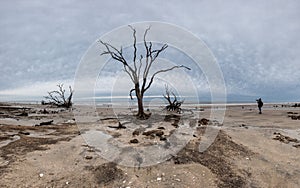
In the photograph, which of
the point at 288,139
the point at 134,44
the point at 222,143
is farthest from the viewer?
the point at 134,44

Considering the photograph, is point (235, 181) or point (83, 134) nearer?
point (235, 181)

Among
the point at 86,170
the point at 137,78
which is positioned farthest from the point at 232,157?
the point at 137,78

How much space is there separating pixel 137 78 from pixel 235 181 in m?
14.1

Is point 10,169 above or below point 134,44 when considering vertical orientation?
below

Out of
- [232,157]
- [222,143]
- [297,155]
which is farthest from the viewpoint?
[222,143]

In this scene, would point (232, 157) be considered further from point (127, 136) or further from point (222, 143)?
point (127, 136)

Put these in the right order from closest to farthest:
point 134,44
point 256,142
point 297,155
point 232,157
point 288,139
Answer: point 232,157, point 297,155, point 256,142, point 288,139, point 134,44

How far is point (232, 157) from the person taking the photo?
9555mm

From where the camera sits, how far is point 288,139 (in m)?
13.0

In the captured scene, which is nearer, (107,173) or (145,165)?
(107,173)

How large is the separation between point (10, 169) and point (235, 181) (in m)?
6.80

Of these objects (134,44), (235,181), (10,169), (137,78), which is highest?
(134,44)

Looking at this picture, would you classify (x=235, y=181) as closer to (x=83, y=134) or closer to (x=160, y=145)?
(x=160, y=145)

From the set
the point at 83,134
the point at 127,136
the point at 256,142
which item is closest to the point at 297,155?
the point at 256,142
